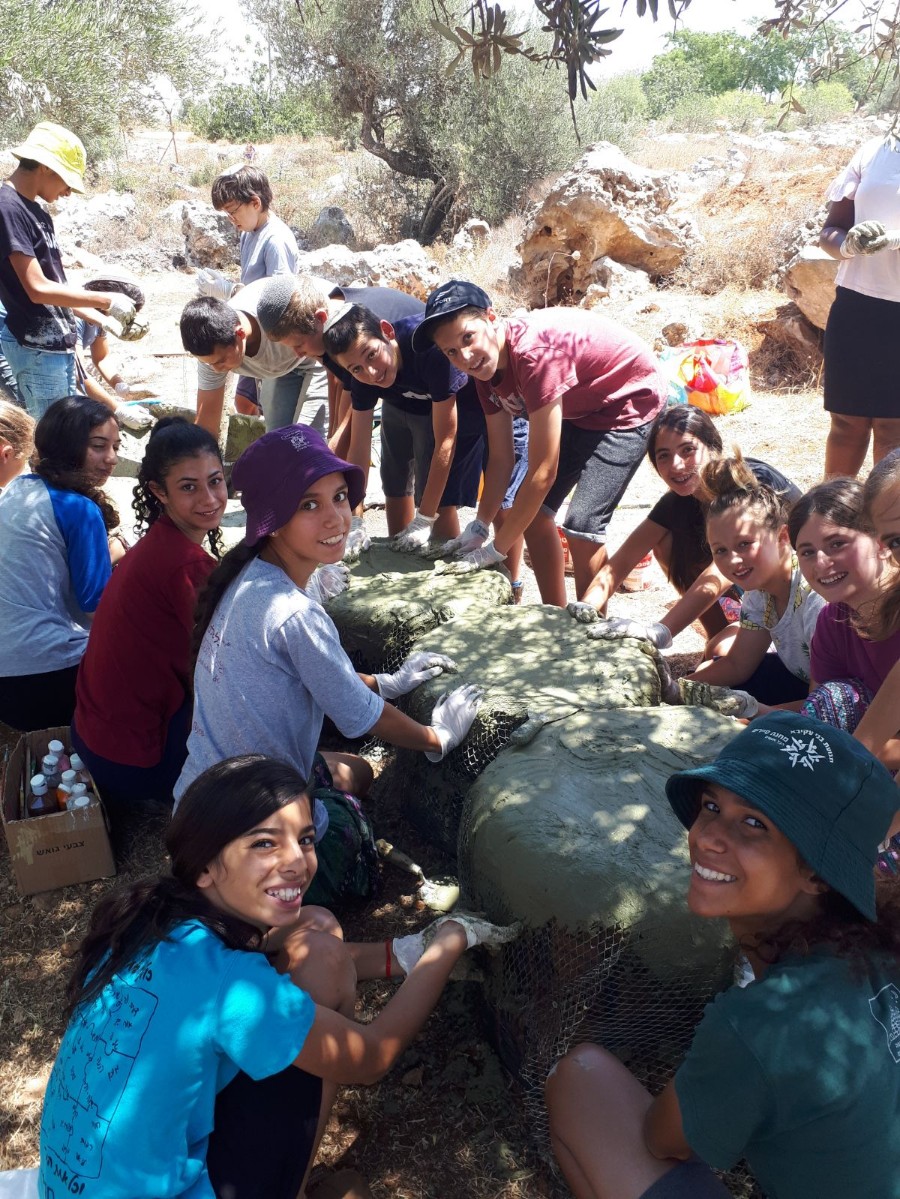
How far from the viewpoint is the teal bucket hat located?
4.29 feet

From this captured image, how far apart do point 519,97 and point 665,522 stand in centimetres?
1187

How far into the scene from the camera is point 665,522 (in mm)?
3449

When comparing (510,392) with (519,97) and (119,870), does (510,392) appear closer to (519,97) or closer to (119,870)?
(119,870)

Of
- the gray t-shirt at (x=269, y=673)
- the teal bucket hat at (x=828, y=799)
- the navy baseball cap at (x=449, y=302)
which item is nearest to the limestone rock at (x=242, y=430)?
the navy baseball cap at (x=449, y=302)

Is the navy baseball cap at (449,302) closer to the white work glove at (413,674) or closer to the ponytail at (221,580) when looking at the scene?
the white work glove at (413,674)

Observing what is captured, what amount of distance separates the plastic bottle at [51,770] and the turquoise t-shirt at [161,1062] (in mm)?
1477

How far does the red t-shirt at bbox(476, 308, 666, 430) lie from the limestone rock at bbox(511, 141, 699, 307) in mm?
5911

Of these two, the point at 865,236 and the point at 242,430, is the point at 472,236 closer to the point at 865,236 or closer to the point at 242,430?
the point at 242,430

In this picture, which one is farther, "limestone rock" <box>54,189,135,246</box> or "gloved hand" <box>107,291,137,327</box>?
"limestone rock" <box>54,189,135,246</box>

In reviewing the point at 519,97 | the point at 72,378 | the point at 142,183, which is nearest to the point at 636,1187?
the point at 72,378

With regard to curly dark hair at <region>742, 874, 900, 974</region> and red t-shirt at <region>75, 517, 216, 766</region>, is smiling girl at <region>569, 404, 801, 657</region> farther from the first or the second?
curly dark hair at <region>742, 874, 900, 974</region>

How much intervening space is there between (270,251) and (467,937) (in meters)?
4.21

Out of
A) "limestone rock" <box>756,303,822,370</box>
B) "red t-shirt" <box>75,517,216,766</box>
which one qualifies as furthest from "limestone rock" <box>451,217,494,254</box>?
"red t-shirt" <box>75,517,216,766</box>

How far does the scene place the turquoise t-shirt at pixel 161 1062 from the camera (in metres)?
1.34
